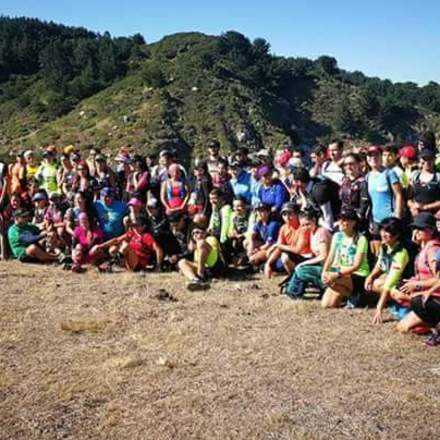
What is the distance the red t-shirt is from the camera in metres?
10.5

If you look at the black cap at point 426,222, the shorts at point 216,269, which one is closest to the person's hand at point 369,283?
the black cap at point 426,222

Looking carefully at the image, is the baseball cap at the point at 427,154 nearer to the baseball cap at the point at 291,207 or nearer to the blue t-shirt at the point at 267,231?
the baseball cap at the point at 291,207

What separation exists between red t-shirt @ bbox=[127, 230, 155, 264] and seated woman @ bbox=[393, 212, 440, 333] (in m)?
4.76

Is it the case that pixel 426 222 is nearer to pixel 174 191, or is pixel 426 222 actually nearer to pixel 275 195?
pixel 275 195

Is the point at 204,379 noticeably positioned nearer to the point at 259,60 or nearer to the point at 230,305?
the point at 230,305

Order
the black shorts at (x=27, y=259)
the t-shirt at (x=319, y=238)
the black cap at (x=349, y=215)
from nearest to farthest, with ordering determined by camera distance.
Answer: the black cap at (x=349, y=215) < the t-shirt at (x=319, y=238) < the black shorts at (x=27, y=259)

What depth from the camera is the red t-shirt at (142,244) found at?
10.5 metres

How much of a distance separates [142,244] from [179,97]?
221ft

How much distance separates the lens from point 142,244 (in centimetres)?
1049

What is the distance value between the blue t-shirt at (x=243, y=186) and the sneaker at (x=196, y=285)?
1.90m

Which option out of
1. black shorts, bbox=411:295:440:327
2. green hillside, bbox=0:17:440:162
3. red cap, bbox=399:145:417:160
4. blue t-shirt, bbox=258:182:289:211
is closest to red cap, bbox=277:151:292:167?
blue t-shirt, bbox=258:182:289:211

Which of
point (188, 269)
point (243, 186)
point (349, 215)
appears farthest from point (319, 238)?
point (243, 186)

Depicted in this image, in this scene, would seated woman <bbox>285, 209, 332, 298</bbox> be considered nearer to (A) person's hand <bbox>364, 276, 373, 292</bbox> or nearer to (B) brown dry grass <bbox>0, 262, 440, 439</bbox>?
(B) brown dry grass <bbox>0, 262, 440, 439</bbox>

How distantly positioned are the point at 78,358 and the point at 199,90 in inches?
2897
